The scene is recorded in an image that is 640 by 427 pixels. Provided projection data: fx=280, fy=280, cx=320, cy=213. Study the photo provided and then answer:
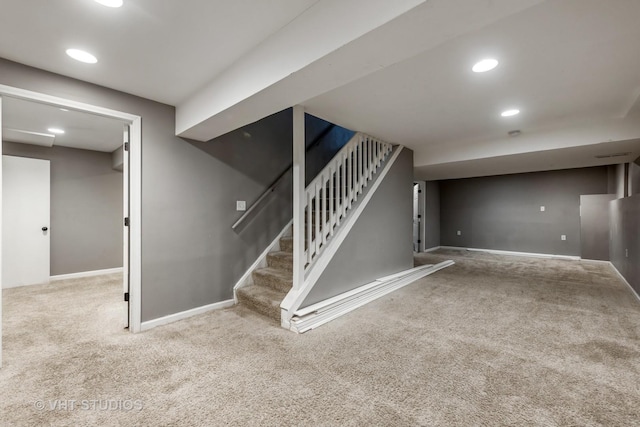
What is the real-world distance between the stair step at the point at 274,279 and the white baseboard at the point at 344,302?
0.45m

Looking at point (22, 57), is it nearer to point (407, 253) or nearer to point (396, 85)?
point (396, 85)

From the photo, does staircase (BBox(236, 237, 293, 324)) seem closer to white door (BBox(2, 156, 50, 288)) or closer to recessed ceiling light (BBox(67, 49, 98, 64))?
recessed ceiling light (BBox(67, 49, 98, 64))

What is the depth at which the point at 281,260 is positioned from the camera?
3.58 m

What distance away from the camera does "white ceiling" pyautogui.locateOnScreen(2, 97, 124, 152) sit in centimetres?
305

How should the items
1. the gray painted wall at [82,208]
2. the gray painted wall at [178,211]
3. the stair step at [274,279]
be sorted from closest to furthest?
the gray painted wall at [178,211] → the stair step at [274,279] → the gray painted wall at [82,208]

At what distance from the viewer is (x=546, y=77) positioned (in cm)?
231

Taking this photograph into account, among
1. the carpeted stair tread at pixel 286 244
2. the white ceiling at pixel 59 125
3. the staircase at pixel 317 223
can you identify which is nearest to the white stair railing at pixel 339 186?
the staircase at pixel 317 223

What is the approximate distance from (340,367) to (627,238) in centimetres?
509

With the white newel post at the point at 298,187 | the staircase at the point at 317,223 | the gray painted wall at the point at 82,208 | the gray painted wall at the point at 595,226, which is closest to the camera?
the white newel post at the point at 298,187

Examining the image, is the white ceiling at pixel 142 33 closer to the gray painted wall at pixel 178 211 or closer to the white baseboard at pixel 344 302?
the gray painted wall at pixel 178 211

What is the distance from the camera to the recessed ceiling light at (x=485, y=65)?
6.77ft

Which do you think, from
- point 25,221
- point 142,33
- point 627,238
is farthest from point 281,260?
point 627,238

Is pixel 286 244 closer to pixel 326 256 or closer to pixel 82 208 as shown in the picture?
pixel 326 256
